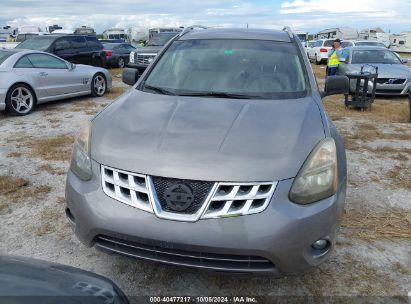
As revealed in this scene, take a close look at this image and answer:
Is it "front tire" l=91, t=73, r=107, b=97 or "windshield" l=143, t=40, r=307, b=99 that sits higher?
"windshield" l=143, t=40, r=307, b=99

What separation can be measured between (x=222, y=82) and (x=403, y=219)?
2203mm

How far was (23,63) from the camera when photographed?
8.20m

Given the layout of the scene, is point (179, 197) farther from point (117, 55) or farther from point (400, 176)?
point (117, 55)

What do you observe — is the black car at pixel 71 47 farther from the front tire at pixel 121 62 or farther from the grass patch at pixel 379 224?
the grass patch at pixel 379 224

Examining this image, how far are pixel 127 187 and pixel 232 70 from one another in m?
1.76

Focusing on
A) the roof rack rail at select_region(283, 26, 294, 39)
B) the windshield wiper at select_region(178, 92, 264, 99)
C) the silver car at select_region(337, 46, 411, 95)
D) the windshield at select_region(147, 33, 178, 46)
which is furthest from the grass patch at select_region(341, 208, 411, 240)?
the windshield at select_region(147, 33, 178, 46)

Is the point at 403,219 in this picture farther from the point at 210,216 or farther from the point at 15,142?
the point at 15,142

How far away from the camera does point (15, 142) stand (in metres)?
6.23

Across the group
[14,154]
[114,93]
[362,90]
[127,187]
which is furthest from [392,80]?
[127,187]

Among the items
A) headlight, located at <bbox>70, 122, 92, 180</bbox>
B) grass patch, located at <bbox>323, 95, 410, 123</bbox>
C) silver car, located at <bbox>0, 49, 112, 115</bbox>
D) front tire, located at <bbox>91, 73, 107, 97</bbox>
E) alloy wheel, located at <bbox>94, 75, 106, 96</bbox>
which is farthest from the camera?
alloy wheel, located at <bbox>94, 75, 106, 96</bbox>

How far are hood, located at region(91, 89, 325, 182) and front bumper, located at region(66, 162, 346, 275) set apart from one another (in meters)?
0.19

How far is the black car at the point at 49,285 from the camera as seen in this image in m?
1.44

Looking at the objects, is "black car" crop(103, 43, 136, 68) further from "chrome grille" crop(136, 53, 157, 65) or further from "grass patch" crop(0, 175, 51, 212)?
"grass patch" crop(0, 175, 51, 212)

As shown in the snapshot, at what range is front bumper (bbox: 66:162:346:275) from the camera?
2.06 meters
